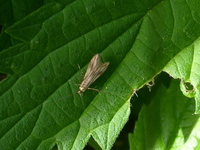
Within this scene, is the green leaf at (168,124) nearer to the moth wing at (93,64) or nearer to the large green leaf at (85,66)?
the large green leaf at (85,66)

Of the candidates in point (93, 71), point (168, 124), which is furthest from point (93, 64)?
point (168, 124)

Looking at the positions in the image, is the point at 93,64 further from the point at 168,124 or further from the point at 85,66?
the point at 168,124

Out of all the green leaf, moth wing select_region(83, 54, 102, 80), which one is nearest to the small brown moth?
moth wing select_region(83, 54, 102, 80)

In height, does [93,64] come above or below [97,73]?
above

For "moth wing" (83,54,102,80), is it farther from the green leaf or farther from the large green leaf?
the green leaf

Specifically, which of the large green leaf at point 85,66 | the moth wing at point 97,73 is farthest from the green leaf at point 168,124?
the moth wing at point 97,73

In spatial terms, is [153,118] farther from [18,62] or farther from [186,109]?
[18,62]
